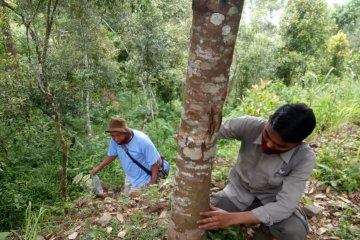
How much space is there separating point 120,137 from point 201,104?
2.81 metres

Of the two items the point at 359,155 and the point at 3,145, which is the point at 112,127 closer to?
the point at 359,155

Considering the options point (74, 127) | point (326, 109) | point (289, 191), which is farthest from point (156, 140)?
point (289, 191)

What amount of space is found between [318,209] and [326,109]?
3.20 meters

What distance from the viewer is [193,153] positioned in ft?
7.44

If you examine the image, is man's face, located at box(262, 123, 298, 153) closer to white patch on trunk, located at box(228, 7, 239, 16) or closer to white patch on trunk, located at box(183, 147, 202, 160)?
white patch on trunk, located at box(183, 147, 202, 160)

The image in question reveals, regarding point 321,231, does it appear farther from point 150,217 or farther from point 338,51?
point 338,51

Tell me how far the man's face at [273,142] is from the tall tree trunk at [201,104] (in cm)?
46

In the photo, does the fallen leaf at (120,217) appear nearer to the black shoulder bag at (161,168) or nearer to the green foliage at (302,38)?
the black shoulder bag at (161,168)

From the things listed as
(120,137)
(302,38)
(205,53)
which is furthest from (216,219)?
(302,38)

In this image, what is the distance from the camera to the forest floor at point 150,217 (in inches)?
121

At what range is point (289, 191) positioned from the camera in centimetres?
254

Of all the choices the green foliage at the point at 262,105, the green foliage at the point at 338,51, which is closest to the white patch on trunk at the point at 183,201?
the green foliage at the point at 262,105

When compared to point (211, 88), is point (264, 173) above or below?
below

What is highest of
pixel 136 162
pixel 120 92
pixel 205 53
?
pixel 205 53
